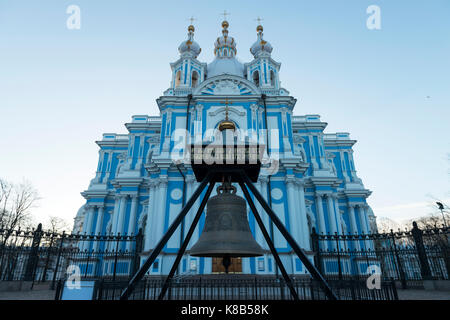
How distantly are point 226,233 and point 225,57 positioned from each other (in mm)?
29952

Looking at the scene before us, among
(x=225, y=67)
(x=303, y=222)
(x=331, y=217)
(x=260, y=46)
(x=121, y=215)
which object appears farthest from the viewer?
(x=225, y=67)

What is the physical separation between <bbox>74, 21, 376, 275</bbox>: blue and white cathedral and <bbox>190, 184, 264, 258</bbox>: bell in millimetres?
10034

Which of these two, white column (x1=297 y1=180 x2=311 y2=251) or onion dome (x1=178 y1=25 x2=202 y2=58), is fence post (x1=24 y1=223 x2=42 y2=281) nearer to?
white column (x1=297 y1=180 x2=311 y2=251)

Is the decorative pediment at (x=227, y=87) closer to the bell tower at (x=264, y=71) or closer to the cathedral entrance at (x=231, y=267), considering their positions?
the bell tower at (x=264, y=71)

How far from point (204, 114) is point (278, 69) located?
409 inches

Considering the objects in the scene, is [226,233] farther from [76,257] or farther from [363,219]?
[363,219]

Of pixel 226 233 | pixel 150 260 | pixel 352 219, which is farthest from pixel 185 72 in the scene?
pixel 150 260

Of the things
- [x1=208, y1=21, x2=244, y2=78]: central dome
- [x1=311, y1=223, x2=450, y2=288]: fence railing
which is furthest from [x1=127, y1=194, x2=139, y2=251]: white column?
[x1=208, y1=21, x2=244, y2=78]: central dome

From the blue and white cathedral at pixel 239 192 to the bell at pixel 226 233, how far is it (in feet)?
32.9

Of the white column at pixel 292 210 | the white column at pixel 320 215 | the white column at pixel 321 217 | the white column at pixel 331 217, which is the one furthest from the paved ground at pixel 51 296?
the white column at pixel 320 215

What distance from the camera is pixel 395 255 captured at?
16.5 m

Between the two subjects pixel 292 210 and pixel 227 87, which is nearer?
pixel 292 210

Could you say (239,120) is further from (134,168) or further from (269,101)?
(134,168)

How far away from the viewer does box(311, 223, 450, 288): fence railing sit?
11625mm
